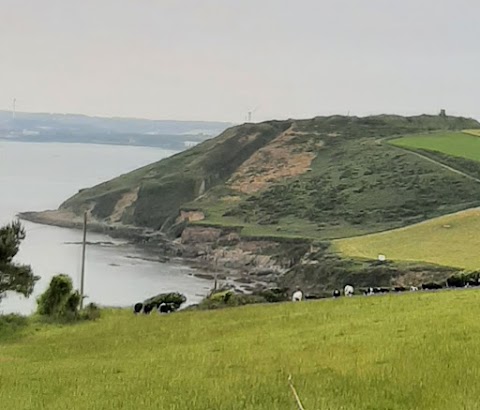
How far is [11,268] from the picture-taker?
30984mm

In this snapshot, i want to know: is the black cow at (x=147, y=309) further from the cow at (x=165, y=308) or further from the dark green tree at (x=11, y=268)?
the dark green tree at (x=11, y=268)

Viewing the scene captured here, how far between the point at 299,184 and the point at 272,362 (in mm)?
110476

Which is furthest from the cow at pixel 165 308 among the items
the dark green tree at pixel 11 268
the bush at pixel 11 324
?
the bush at pixel 11 324

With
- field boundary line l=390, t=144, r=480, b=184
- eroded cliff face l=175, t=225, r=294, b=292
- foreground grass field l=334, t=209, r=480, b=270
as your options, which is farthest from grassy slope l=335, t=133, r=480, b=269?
field boundary line l=390, t=144, r=480, b=184

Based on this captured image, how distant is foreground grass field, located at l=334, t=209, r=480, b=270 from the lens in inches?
A: 2516

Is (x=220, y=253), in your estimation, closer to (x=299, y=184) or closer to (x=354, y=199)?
(x=354, y=199)

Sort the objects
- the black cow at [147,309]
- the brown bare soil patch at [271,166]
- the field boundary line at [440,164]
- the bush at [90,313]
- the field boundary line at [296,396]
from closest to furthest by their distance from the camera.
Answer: the field boundary line at [296,396], the bush at [90,313], the black cow at [147,309], the field boundary line at [440,164], the brown bare soil patch at [271,166]

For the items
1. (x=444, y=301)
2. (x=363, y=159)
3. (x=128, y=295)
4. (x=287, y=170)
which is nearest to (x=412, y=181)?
(x=363, y=159)

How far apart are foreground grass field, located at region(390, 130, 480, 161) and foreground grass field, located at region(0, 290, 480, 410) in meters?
102

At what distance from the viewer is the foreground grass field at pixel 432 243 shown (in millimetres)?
63906

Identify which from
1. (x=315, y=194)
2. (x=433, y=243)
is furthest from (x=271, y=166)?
(x=433, y=243)

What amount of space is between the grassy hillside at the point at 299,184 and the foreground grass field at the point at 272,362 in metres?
72.7

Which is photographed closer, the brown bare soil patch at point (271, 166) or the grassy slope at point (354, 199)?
the grassy slope at point (354, 199)

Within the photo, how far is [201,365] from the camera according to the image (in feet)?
51.6
